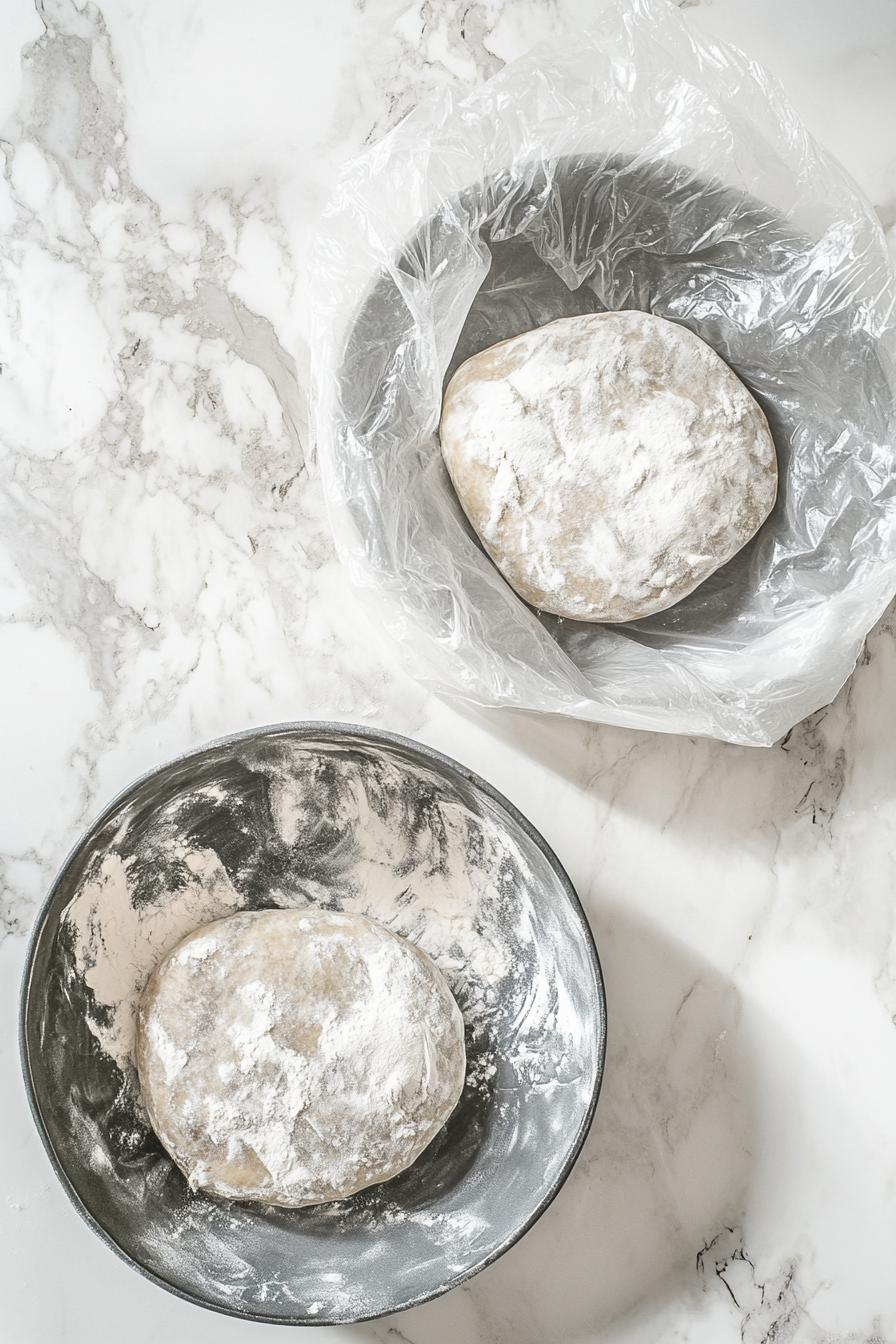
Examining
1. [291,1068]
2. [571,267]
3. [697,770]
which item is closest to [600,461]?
[571,267]

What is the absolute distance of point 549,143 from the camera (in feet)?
2.54

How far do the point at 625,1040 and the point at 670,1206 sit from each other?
0.16 m

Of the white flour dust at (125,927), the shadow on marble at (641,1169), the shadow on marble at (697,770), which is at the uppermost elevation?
the white flour dust at (125,927)

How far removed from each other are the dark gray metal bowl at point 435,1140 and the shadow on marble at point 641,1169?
113mm

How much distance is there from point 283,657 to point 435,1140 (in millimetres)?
459

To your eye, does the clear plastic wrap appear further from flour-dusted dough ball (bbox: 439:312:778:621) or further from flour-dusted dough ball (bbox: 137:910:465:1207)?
flour-dusted dough ball (bbox: 137:910:465:1207)

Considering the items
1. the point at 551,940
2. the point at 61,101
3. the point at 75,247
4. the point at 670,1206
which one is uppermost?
the point at 61,101

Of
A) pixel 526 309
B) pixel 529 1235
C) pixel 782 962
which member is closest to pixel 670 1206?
pixel 529 1235

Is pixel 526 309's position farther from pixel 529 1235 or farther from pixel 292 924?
pixel 529 1235

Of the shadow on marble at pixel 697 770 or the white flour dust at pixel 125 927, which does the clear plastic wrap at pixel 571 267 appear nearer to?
the shadow on marble at pixel 697 770

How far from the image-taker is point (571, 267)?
85 cm

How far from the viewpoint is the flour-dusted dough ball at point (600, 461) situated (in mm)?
784

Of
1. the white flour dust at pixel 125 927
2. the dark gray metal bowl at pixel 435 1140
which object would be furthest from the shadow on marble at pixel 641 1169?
the white flour dust at pixel 125 927

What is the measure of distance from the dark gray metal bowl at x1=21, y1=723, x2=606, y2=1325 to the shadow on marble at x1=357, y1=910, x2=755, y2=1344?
4.4 inches
